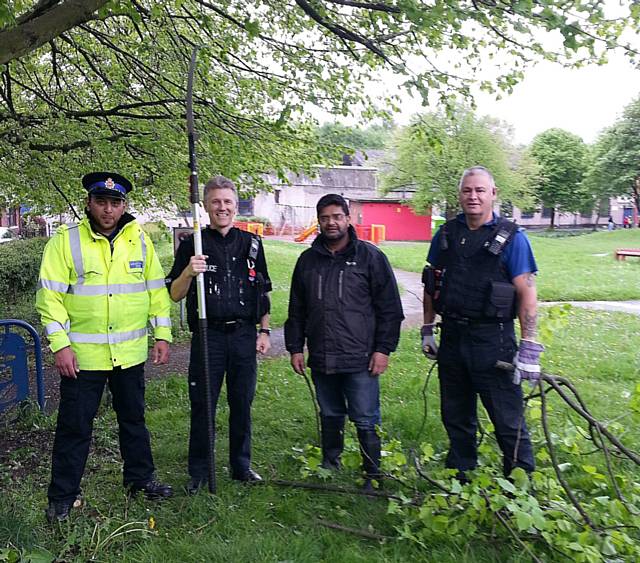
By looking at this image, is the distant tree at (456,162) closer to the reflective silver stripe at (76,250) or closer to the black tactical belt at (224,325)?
the black tactical belt at (224,325)

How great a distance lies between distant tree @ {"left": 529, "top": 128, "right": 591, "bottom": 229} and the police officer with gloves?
161ft

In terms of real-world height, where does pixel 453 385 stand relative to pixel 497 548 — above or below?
above

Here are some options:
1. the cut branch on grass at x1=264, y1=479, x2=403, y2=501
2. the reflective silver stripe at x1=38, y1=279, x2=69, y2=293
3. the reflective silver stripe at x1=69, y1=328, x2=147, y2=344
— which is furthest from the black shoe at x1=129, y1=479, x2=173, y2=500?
the reflective silver stripe at x1=38, y1=279, x2=69, y2=293

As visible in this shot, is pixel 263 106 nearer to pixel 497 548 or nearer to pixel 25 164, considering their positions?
pixel 25 164

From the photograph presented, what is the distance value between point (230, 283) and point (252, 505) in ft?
4.89

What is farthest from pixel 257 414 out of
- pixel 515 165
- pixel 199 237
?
pixel 515 165

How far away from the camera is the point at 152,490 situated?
4.28 meters

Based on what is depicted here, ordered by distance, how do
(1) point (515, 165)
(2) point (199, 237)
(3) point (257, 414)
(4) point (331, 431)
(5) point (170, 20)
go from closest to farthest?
1. (2) point (199, 237)
2. (4) point (331, 431)
3. (3) point (257, 414)
4. (5) point (170, 20)
5. (1) point (515, 165)

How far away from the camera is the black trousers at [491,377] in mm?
3881

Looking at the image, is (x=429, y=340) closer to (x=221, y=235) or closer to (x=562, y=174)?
(x=221, y=235)

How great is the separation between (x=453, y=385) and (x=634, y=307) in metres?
10.1

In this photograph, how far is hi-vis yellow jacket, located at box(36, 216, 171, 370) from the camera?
3.86 meters

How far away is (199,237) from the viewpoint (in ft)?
13.3

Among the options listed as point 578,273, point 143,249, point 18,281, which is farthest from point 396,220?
point 143,249
